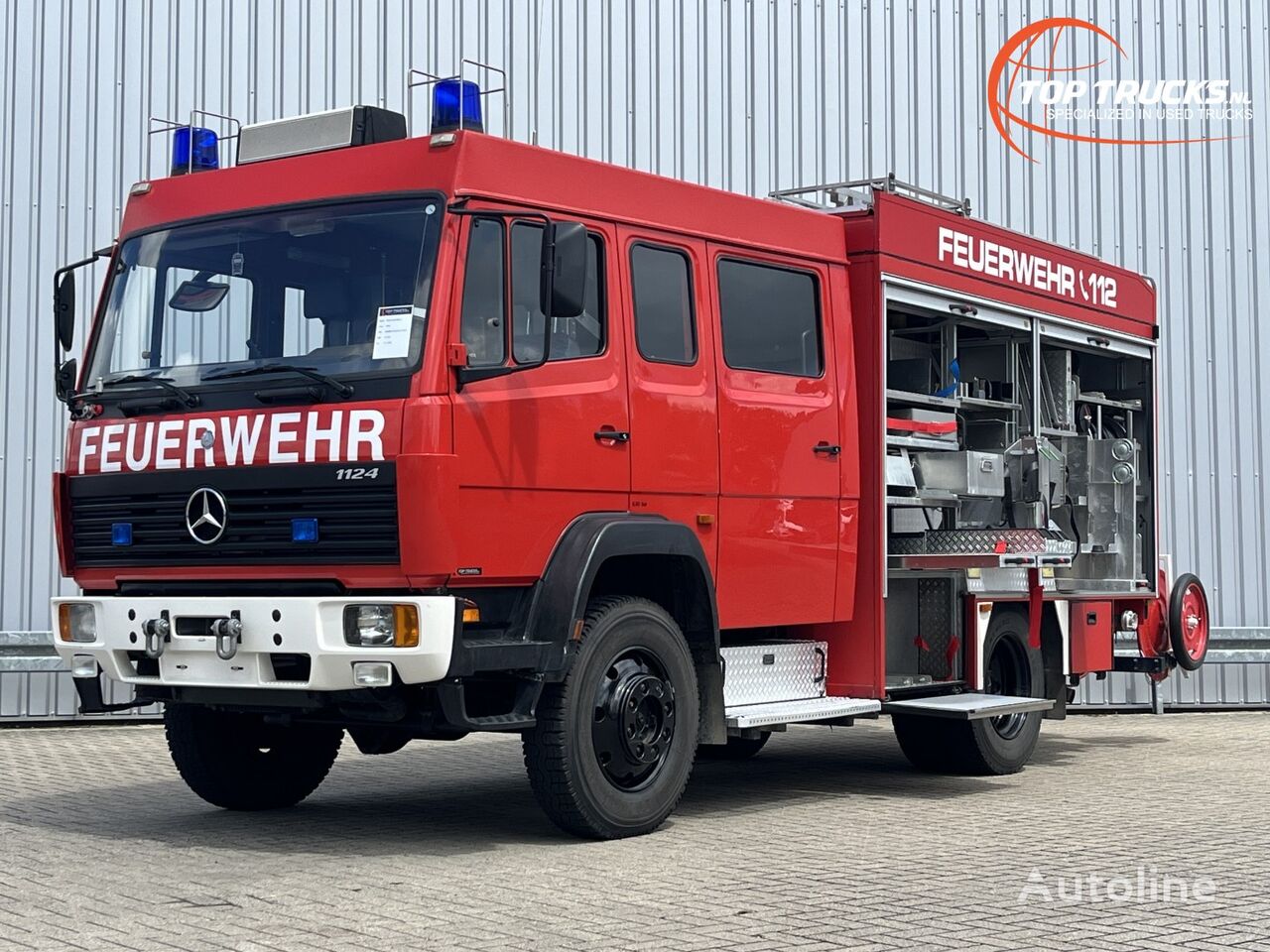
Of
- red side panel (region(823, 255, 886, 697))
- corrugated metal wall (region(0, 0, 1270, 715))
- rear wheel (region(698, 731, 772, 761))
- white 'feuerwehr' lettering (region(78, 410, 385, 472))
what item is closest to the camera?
white 'feuerwehr' lettering (region(78, 410, 385, 472))

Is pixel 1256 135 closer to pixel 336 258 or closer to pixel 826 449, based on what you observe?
pixel 826 449

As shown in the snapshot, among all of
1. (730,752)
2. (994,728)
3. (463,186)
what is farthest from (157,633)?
(994,728)

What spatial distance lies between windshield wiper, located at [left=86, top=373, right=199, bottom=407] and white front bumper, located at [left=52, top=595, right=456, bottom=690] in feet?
2.83

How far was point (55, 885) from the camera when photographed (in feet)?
21.3

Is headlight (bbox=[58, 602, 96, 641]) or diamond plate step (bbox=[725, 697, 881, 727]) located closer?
headlight (bbox=[58, 602, 96, 641])

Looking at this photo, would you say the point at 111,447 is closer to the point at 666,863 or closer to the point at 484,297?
the point at 484,297

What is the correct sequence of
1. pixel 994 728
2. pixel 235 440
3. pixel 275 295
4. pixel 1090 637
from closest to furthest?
pixel 235 440, pixel 275 295, pixel 994 728, pixel 1090 637

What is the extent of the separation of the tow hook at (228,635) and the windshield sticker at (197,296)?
56.3 inches

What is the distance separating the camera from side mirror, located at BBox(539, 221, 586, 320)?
23.0 ft

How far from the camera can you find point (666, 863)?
7.03m

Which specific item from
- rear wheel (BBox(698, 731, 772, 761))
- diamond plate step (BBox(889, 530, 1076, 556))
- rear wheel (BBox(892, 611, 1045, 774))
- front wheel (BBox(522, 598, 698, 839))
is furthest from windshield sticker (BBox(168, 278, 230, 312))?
rear wheel (BBox(698, 731, 772, 761))

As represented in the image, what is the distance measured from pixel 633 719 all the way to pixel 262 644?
169 cm

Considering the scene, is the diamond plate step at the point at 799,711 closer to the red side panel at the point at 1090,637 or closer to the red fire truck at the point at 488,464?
the red fire truck at the point at 488,464

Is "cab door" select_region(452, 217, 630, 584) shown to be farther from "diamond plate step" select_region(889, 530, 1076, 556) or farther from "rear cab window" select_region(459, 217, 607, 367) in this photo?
"diamond plate step" select_region(889, 530, 1076, 556)
